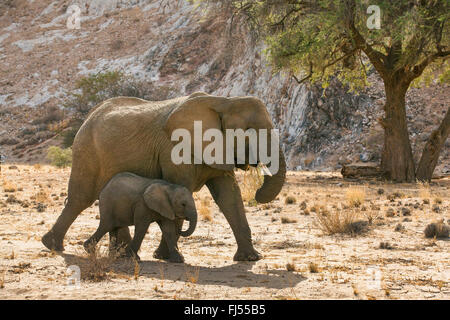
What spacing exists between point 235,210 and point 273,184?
0.75m

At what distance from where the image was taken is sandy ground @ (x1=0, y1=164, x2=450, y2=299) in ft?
18.9

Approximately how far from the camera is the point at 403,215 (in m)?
12.0

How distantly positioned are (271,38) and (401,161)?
6486 millimetres

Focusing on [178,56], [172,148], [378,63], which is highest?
[178,56]

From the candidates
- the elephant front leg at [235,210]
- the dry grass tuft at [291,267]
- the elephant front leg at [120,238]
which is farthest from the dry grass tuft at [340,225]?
the elephant front leg at [120,238]

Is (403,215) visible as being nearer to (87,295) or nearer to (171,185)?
(171,185)

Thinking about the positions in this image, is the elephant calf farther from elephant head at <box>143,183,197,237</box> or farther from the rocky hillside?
the rocky hillside

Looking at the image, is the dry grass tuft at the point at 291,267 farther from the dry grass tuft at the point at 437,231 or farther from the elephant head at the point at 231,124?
the dry grass tuft at the point at 437,231

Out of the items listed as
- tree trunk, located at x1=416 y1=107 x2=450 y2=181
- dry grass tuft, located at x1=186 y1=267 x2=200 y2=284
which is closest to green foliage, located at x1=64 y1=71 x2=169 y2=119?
tree trunk, located at x1=416 y1=107 x2=450 y2=181

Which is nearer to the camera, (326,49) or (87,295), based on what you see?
(87,295)

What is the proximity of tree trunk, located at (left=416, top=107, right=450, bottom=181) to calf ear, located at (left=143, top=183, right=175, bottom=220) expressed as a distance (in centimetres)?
1553

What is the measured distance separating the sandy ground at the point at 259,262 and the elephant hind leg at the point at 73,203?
246 millimetres
